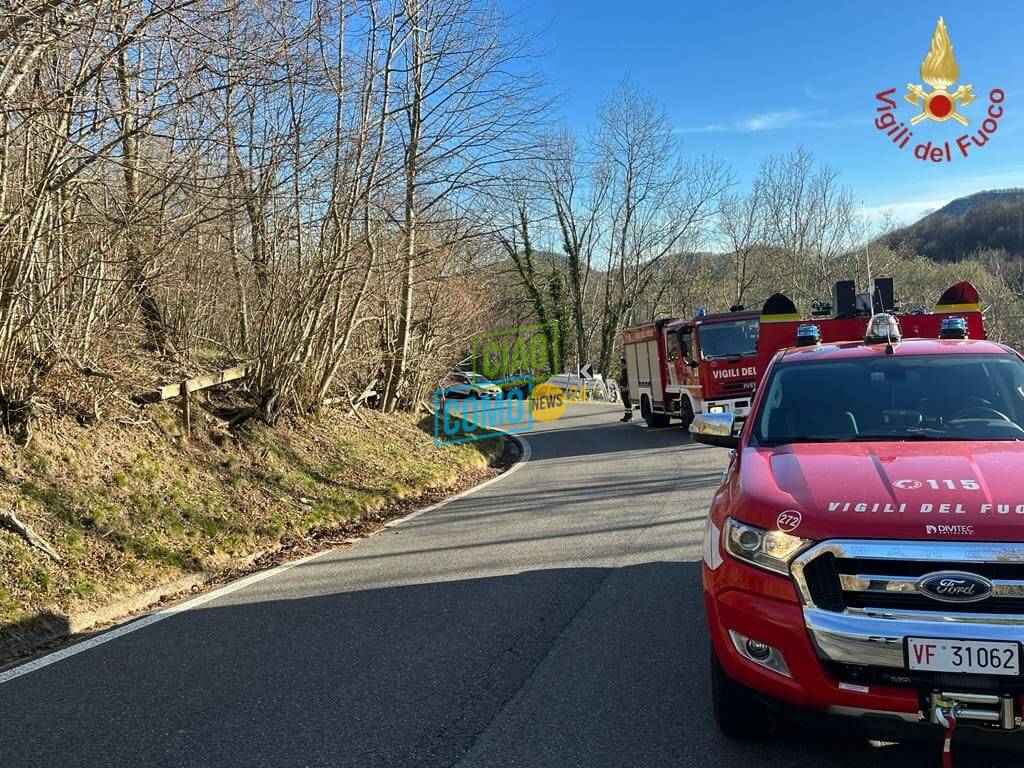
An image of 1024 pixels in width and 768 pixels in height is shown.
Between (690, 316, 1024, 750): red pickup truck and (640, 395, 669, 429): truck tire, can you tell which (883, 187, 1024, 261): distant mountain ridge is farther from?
(690, 316, 1024, 750): red pickup truck

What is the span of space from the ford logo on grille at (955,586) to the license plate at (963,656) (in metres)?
0.15

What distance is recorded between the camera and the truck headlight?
3.08 m

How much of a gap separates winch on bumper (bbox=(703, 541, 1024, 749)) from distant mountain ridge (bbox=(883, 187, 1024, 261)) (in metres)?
66.1

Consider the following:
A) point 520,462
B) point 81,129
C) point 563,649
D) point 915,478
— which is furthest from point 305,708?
point 520,462

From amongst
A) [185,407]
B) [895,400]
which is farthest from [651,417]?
[895,400]

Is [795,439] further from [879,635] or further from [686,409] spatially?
[686,409]

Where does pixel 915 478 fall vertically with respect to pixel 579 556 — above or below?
above

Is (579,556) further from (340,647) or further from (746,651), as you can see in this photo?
(746,651)

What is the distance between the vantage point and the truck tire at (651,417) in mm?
21362

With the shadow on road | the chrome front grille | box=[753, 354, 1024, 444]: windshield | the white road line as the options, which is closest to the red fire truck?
box=[753, 354, 1024, 444]: windshield

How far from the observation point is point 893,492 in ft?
10.3

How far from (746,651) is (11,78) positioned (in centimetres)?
730

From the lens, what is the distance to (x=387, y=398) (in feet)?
57.0

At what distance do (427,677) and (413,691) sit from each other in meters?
0.21
